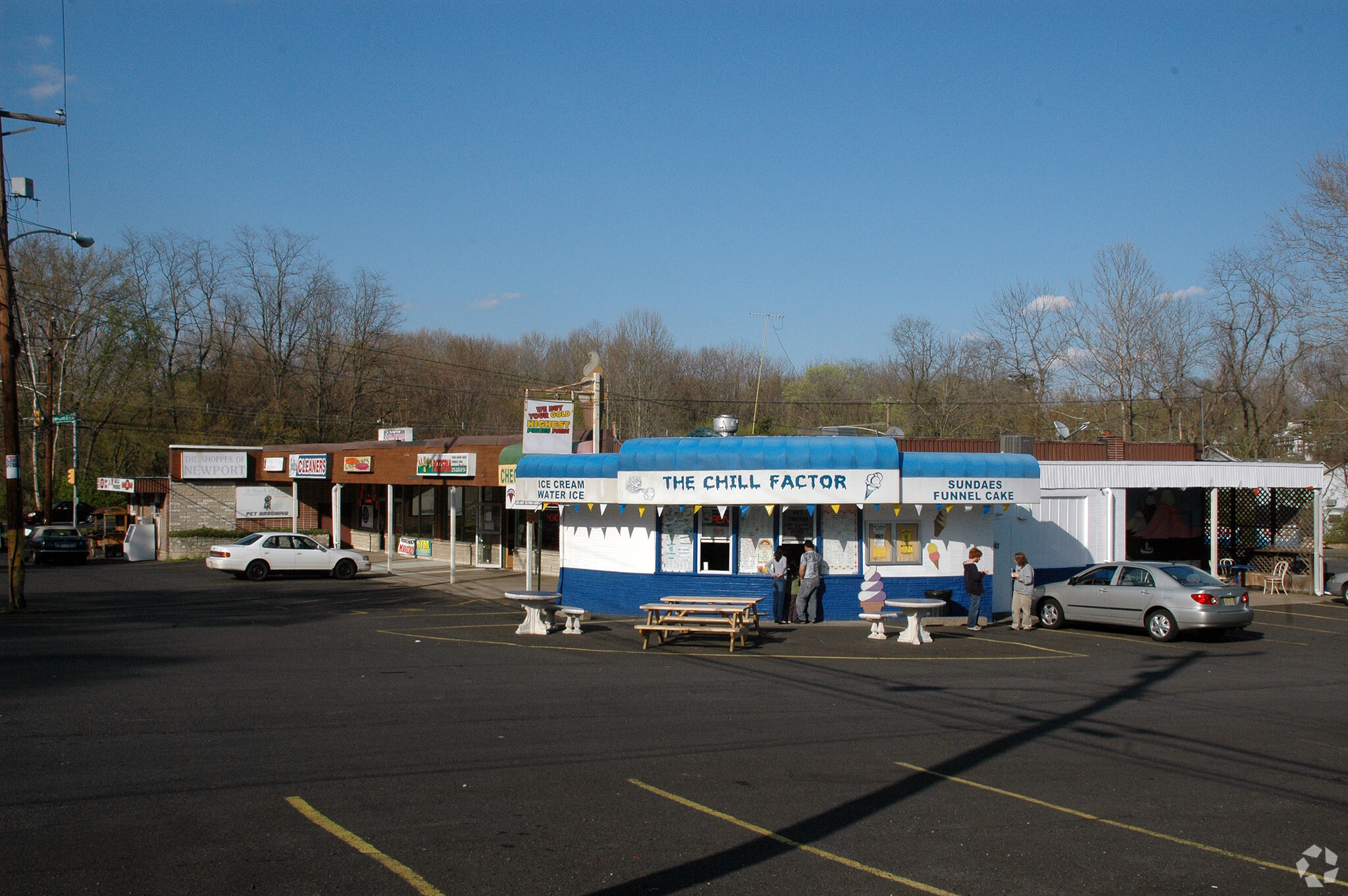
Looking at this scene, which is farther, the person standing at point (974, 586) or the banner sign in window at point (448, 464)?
the banner sign in window at point (448, 464)

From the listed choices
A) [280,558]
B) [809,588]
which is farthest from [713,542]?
[280,558]

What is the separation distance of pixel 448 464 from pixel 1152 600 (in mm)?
18509

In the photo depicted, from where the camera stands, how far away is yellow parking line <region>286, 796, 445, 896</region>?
18.7ft

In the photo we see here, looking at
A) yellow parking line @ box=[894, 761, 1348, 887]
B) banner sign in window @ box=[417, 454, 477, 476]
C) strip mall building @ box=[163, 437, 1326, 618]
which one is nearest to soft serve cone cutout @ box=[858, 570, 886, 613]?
strip mall building @ box=[163, 437, 1326, 618]

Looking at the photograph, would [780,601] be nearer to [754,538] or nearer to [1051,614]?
[754,538]

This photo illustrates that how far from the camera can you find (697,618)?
52.6 feet

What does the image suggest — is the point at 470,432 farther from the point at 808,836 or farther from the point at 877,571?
the point at 808,836

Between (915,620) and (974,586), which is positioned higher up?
(974,586)

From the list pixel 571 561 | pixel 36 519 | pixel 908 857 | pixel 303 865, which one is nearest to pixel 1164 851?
pixel 908 857

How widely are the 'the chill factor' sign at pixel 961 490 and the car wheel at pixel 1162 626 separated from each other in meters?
3.54

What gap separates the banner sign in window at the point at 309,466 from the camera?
1308 inches

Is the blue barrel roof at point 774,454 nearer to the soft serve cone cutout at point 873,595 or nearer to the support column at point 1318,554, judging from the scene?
the soft serve cone cutout at point 873,595

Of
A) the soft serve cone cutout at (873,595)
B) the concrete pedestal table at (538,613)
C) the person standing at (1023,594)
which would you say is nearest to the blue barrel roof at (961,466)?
the person standing at (1023,594)

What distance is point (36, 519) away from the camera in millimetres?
45312
